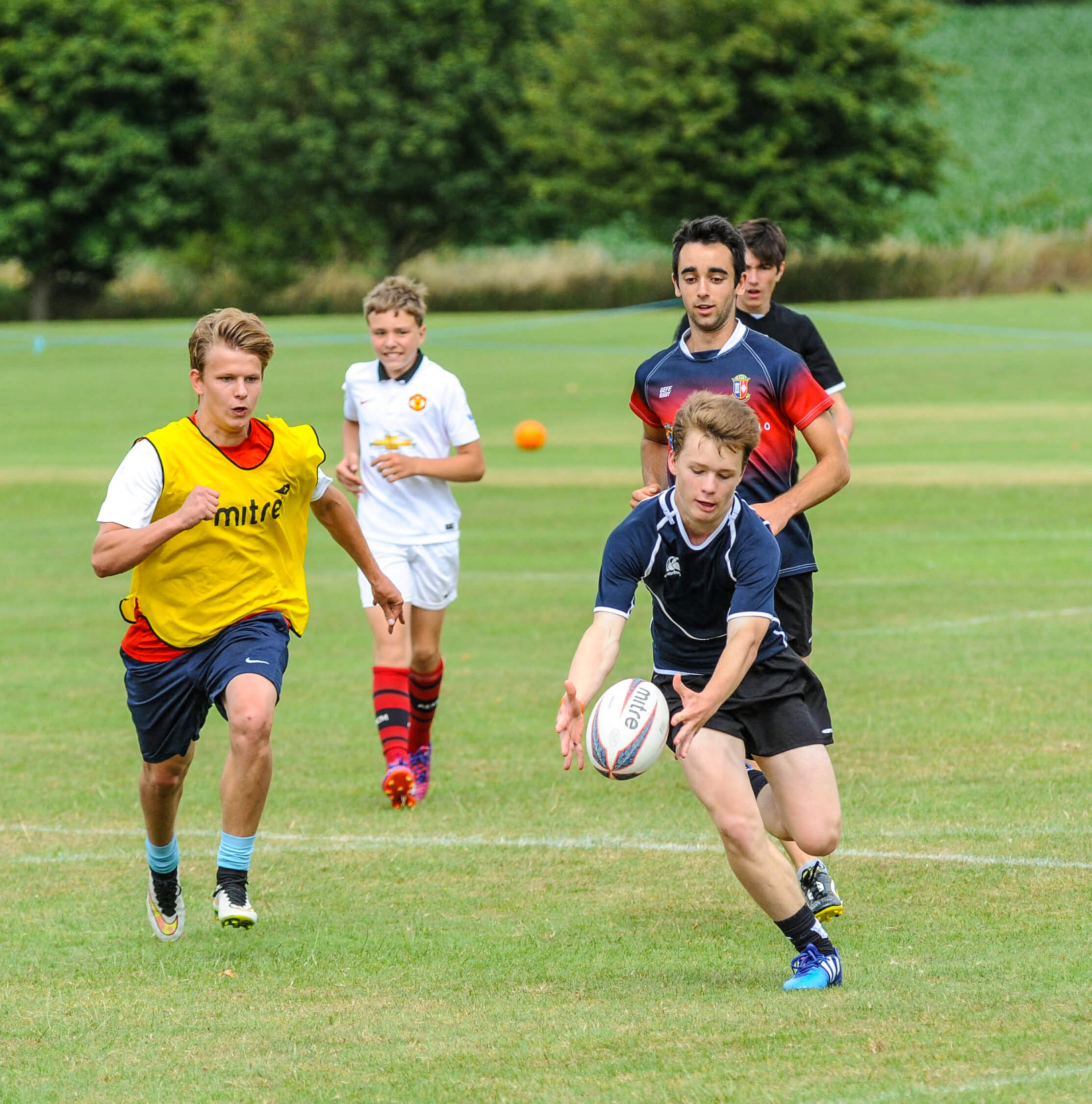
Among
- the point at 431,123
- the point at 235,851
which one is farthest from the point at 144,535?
the point at 431,123

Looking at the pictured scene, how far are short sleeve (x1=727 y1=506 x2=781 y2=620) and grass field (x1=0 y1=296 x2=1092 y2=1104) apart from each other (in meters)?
1.15

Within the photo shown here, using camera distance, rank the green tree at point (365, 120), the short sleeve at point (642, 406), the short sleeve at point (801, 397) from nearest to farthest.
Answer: the short sleeve at point (801, 397) < the short sleeve at point (642, 406) < the green tree at point (365, 120)

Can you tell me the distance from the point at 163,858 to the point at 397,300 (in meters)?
3.47

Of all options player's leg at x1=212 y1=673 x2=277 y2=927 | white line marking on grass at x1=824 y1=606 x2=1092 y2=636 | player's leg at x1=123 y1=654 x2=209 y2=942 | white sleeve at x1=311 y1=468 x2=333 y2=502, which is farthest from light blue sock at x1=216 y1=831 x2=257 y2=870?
white line marking on grass at x1=824 y1=606 x2=1092 y2=636

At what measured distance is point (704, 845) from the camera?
7.64m

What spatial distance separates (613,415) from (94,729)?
21.3 metres

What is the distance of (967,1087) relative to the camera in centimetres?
457

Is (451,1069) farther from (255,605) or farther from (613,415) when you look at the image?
(613,415)

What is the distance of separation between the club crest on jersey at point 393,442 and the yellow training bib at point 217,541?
8.49 ft

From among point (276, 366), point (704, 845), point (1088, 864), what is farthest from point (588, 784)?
point (276, 366)

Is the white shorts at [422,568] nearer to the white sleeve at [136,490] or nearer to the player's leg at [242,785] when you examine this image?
the player's leg at [242,785]

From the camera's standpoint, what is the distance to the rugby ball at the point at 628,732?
5.59 m

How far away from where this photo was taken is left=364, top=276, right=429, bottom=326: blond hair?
908cm

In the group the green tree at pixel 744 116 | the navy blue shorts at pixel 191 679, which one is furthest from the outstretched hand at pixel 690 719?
the green tree at pixel 744 116
